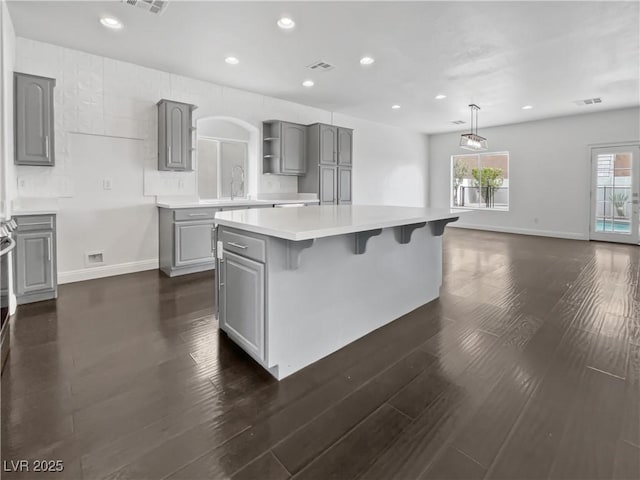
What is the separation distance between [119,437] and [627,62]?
6314 millimetres

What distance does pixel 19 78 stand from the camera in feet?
10.8

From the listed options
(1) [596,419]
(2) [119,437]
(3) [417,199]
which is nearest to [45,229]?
(2) [119,437]

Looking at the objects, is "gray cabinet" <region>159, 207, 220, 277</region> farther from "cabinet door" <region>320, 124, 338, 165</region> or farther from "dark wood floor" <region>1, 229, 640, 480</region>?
"cabinet door" <region>320, 124, 338, 165</region>

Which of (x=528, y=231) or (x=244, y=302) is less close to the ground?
(x=528, y=231)

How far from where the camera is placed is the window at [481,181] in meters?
8.67

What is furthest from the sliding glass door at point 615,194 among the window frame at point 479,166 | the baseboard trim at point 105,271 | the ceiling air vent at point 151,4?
the baseboard trim at point 105,271

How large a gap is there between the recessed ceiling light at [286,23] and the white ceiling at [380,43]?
61 millimetres

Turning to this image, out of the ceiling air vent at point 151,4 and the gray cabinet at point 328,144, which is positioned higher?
the ceiling air vent at point 151,4

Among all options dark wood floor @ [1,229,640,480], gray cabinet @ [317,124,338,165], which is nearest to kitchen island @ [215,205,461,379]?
dark wood floor @ [1,229,640,480]

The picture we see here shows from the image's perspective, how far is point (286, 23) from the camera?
10.9 feet

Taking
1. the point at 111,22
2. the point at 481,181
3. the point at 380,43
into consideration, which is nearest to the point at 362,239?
the point at 380,43

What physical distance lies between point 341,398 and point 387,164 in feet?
24.3

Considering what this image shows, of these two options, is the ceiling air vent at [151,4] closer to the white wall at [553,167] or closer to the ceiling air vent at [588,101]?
the ceiling air vent at [588,101]

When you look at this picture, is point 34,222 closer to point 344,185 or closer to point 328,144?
point 328,144
